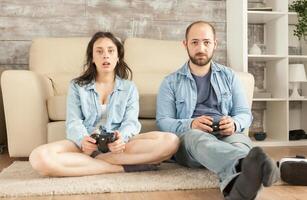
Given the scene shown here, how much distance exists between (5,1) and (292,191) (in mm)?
2593

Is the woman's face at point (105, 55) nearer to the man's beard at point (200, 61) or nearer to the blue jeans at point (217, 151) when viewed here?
the man's beard at point (200, 61)

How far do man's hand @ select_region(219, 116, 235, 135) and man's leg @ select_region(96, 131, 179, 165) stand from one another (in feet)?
0.66

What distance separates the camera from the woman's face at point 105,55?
6.20 feet

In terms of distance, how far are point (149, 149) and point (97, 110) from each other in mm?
322

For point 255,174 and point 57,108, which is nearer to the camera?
point 255,174

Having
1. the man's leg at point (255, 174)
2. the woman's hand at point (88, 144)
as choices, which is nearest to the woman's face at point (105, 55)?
the woman's hand at point (88, 144)

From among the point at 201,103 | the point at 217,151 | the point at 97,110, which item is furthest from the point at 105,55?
the point at 217,151

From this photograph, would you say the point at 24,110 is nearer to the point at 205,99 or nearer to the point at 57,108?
the point at 57,108

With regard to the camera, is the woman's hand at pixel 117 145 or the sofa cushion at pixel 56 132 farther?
the sofa cushion at pixel 56 132

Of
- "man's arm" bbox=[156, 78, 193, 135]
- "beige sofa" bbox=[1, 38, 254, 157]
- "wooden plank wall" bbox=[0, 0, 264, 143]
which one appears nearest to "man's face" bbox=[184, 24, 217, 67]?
"man's arm" bbox=[156, 78, 193, 135]

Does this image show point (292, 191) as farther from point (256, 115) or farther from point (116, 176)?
point (256, 115)

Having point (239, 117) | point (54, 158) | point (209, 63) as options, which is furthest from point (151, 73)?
point (54, 158)

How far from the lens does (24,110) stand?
2.19 m

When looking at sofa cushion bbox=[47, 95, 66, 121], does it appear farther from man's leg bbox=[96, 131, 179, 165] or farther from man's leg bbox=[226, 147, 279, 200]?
man's leg bbox=[226, 147, 279, 200]
